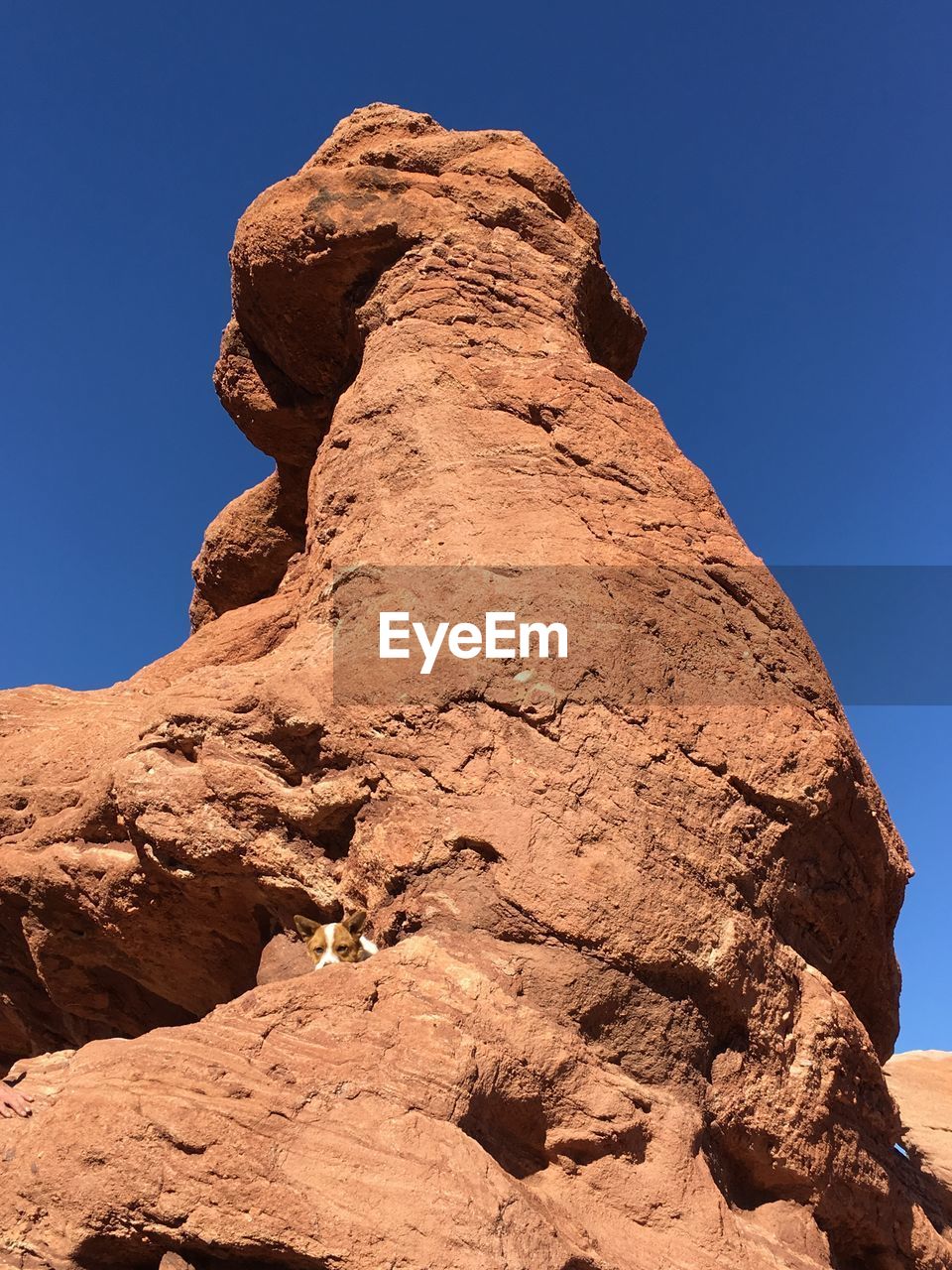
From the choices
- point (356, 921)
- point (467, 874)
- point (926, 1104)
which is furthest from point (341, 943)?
point (926, 1104)

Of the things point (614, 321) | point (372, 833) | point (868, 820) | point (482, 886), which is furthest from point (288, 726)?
point (614, 321)

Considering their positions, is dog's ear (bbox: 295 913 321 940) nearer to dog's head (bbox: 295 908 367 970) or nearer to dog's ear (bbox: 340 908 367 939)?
dog's head (bbox: 295 908 367 970)

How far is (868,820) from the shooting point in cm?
572

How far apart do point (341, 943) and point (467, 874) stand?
2.05 ft

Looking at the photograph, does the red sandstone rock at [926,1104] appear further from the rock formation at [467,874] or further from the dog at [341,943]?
the dog at [341,943]

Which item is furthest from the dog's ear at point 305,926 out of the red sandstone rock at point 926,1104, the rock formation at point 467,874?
the red sandstone rock at point 926,1104

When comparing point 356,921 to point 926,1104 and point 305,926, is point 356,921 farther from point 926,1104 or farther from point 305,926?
point 926,1104

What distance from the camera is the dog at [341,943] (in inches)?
178

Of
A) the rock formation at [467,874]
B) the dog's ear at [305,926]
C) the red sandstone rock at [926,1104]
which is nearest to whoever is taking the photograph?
the rock formation at [467,874]

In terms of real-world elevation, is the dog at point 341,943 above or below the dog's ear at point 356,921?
below

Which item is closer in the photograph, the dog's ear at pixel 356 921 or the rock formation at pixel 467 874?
the rock formation at pixel 467 874

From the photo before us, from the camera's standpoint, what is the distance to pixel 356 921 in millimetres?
4688

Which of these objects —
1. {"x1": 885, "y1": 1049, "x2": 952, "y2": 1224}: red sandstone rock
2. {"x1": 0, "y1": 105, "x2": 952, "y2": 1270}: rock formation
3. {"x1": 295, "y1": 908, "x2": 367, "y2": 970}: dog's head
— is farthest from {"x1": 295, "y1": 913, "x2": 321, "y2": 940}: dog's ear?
{"x1": 885, "y1": 1049, "x2": 952, "y2": 1224}: red sandstone rock

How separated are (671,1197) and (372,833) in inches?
76.0
